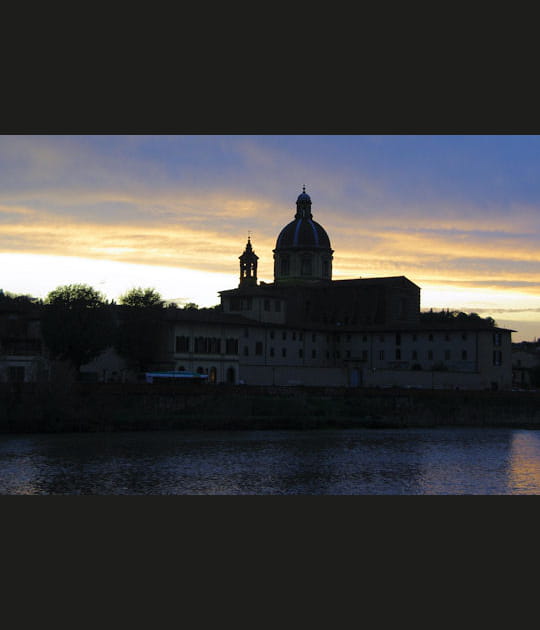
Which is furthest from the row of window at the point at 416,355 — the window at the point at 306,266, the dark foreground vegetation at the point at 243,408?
the window at the point at 306,266

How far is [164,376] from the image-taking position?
66.2 metres

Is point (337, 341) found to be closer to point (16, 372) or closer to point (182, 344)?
point (182, 344)

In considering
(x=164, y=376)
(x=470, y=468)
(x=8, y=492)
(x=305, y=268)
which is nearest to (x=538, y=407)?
(x=164, y=376)

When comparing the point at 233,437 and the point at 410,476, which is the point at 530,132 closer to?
the point at 410,476

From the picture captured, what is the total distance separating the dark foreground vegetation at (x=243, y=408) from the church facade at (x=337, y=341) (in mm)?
11334

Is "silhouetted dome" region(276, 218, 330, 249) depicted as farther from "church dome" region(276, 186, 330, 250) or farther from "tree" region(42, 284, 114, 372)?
"tree" region(42, 284, 114, 372)

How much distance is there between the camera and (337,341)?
3627 inches

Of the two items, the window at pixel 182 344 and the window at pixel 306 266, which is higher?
the window at pixel 306 266

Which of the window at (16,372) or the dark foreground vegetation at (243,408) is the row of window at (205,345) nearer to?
the dark foreground vegetation at (243,408)

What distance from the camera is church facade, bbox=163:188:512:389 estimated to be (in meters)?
76.7

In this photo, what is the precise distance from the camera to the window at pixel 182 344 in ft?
242

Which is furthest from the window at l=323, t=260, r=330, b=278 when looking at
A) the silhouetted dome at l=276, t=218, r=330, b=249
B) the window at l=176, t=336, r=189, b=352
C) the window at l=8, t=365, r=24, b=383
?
the window at l=8, t=365, r=24, b=383

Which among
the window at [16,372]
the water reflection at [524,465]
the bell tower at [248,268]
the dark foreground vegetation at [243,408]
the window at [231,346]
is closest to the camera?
the water reflection at [524,465]

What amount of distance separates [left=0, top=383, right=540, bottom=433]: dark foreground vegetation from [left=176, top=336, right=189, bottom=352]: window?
1265cm
